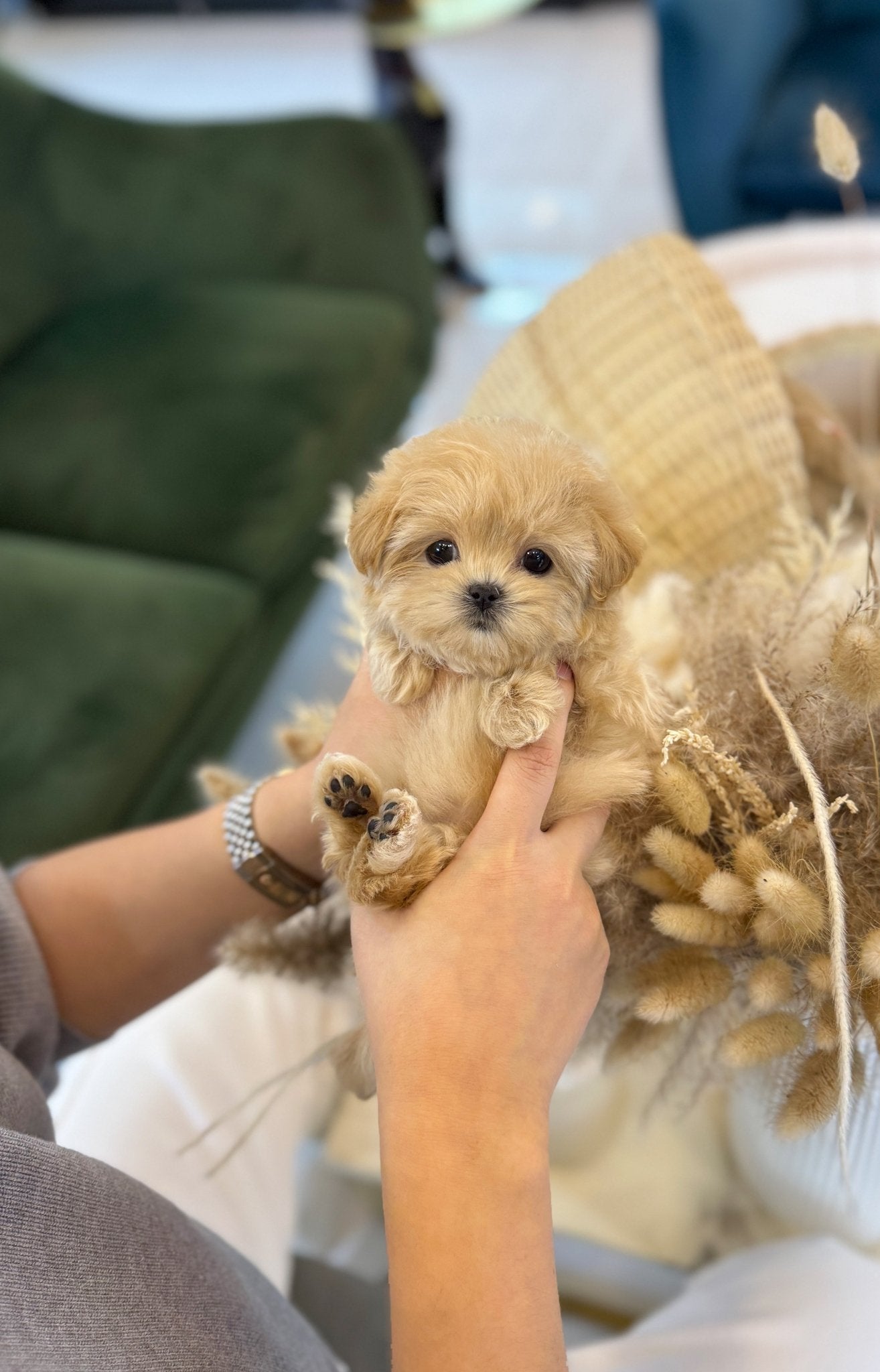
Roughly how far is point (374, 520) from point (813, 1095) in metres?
0.57

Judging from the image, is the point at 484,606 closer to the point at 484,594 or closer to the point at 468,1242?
the point at 484,594

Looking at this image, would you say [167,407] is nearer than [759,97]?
Yes

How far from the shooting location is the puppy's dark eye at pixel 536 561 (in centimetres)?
82

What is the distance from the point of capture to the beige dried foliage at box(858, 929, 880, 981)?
70 centimetres

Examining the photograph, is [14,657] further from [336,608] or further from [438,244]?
[438,244]

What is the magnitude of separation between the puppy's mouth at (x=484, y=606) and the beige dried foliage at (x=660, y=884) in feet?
0.80

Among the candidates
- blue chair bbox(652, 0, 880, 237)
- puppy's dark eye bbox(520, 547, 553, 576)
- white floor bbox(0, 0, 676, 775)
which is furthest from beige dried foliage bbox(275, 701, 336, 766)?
blue chair bbox(652, 0, 880, 237)

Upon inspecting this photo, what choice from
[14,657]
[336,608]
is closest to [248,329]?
[336,608]

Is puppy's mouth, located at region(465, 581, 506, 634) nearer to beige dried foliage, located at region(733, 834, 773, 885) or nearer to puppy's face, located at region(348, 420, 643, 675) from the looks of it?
puppy's face, located at region(348, 420, 643, 675)

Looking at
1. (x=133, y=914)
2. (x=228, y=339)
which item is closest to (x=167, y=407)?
(x=228, y=339)

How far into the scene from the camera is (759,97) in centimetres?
299

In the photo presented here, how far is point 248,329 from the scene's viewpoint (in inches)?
97.0

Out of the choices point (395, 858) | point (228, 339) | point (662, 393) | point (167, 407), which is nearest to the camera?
point (395, 858)

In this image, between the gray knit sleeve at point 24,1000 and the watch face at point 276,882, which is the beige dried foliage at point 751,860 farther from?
the gray knit sleeve at point 24,1000
